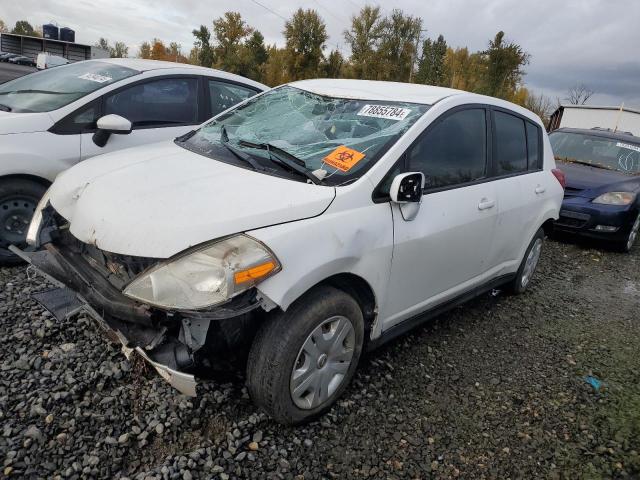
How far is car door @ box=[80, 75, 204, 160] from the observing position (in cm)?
393

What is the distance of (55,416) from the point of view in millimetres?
2213

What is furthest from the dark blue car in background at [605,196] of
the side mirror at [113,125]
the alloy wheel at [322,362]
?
the side mirror at [113,125]

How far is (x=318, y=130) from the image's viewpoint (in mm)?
2881

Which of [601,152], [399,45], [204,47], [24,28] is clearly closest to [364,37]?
[399,45]

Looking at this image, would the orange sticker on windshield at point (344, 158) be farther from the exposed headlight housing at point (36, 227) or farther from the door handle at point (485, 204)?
the exposed headlight housing at point (36, 227)

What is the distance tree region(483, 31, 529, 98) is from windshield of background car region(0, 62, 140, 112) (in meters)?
29.3

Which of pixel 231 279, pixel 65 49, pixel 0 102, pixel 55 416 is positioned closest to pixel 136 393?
pixel 55 416

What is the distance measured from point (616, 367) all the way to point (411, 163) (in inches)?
90.0

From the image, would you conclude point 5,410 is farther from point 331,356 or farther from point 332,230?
point 332,230

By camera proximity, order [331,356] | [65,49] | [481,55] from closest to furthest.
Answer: [331,356] → [481,55] → [65,49]

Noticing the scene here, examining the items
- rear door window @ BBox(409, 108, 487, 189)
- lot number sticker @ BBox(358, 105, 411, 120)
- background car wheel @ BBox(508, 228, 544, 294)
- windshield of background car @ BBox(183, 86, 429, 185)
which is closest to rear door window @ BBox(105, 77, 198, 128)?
Result: windshield of background car @ BBox(183, 86, 429, 185)

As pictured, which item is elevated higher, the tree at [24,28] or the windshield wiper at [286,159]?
the tree at [24,28]

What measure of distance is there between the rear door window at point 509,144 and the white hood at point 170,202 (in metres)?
1.77

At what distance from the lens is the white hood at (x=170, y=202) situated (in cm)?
198
